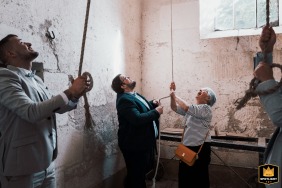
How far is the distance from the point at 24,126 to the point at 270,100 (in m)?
1.18

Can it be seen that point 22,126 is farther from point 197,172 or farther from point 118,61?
point 118,61

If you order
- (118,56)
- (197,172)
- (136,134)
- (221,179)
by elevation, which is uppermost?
(118,56)

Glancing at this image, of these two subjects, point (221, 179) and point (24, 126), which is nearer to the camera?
point (24, 126)

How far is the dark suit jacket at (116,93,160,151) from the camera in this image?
2.29 m

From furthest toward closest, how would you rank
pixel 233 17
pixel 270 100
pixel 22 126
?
pixel 233 17, pixel 22 126, pixel 270 100

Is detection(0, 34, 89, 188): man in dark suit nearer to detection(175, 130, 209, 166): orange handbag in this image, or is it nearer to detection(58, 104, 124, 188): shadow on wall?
detection(58, 104, 124, 188): shadow on wall

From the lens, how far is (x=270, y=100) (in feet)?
3.15

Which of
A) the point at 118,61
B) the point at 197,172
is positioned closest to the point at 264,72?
the point at 197,172

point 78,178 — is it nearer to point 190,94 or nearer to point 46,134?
point 46,134

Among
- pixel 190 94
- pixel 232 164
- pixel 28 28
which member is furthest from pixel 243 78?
pixel 28 28

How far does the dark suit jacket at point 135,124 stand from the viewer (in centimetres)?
229

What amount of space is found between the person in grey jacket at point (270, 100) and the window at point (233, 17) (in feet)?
7.28

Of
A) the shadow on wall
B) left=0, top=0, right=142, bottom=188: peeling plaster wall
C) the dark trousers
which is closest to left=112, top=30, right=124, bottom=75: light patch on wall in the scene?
left=0, top=0, right=142, bottom=188: peeling plaster wall

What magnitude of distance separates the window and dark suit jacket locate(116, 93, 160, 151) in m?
1.47
